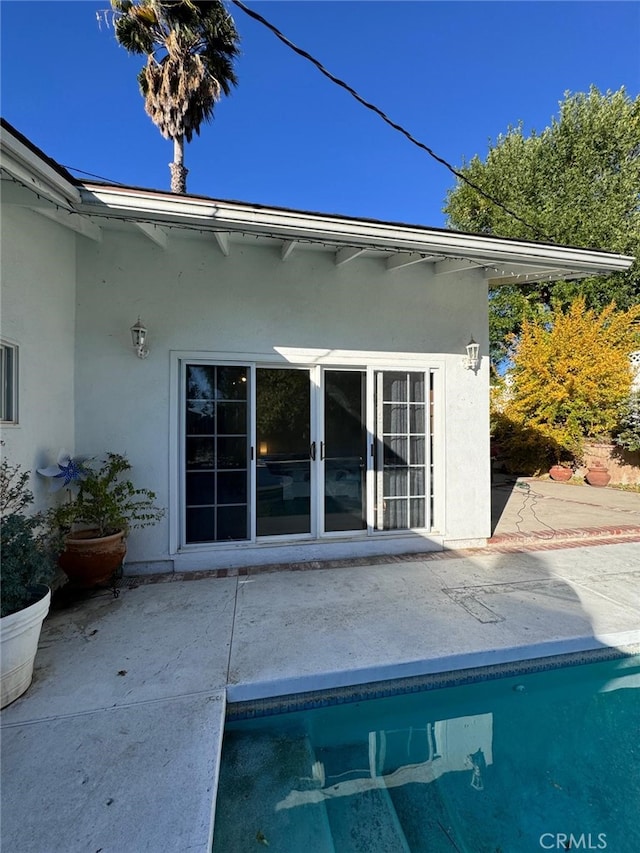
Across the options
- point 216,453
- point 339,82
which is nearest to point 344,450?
point 216,453

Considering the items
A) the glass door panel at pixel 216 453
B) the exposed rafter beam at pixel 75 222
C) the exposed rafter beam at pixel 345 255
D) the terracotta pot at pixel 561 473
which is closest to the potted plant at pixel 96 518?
the glass door panel at pixel 216 453

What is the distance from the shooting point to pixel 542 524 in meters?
6.66

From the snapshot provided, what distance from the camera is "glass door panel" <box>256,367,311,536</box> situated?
4914 mm

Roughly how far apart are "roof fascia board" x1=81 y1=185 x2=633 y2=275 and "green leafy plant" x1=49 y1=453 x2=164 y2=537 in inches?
100

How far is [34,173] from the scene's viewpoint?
2.74m

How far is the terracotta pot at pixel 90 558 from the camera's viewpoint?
3814mm

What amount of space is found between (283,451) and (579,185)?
54.0ft

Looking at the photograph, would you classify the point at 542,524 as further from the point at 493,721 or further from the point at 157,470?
the point at 157,470

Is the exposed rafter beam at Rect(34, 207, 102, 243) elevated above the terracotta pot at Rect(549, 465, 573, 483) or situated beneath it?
elevated above

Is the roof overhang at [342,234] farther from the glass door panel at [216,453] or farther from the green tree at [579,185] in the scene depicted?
the green tree at [579,185]

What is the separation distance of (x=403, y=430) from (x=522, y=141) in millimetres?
16423

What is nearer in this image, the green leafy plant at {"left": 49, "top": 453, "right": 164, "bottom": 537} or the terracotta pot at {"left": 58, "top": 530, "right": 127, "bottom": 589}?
the terracotta pot at {"left": 58, "top": 530, "right": 127, "bottom": 589}

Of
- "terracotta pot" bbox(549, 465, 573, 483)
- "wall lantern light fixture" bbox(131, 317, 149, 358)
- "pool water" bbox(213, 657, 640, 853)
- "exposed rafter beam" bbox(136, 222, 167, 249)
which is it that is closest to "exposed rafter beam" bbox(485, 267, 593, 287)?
"exposed rafter beam" bbox(136, 222, 167, 249)

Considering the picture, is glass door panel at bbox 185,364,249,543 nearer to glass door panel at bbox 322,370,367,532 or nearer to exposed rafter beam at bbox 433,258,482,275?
glass door panel at bbox 322,370,367,532
